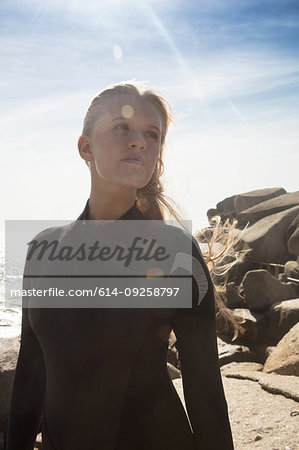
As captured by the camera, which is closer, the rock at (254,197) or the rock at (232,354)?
the rock at (232,354)

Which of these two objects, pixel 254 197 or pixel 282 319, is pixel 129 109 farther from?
pixel 254 197

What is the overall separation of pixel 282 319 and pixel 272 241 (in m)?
7.83

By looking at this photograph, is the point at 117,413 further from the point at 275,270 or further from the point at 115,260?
the point at 275,270

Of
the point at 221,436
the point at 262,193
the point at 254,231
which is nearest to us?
the point at 221,436

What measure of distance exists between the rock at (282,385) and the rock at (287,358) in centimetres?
122

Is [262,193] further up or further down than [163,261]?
further up

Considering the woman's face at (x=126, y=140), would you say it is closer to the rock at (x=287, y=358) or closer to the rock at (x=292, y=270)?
the rock at (x=287, y=358)

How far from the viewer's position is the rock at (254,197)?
20.3 meters

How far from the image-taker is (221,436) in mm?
1424

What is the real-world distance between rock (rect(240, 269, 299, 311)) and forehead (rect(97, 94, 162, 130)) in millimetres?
8591

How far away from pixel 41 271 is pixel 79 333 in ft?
1.45

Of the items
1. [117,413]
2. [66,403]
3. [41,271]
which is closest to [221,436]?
[117,413]

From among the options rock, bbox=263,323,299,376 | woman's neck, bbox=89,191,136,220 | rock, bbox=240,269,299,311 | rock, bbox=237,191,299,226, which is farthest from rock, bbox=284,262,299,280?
woman's neck, bbox=89,191,136,220

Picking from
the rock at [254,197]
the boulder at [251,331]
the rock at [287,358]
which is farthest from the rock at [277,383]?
the rock at [254,197]
